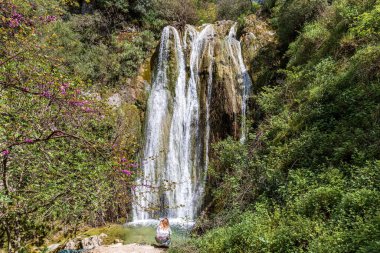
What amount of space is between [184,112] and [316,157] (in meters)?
8.31

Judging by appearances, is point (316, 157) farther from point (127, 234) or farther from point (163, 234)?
point (127, 234)

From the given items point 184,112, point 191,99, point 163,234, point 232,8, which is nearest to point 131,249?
point 163,234

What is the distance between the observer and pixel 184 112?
13844 mm

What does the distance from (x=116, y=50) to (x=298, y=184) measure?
15170 mm

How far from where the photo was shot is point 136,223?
458 inches

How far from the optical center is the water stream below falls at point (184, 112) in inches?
488

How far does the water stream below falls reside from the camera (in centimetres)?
1239

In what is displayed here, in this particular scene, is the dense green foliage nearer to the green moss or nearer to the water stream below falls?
the water stream below falls

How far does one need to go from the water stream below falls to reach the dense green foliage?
1.84 metres

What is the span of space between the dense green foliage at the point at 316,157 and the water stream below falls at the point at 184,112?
184cm

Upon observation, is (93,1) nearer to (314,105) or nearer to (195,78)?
(195,78)

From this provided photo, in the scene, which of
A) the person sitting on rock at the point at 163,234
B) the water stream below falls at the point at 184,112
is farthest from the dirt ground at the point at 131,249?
the water stream below falls at the point at 184,112

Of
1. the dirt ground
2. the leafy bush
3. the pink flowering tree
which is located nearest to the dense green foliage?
the dirt ground

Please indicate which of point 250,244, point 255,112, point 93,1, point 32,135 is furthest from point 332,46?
point 93,1
